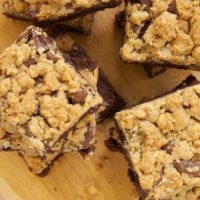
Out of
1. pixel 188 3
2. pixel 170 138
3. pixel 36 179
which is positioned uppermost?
pixel 188 3

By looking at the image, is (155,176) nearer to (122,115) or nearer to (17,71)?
(122,115)

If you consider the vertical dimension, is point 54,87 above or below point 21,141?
above

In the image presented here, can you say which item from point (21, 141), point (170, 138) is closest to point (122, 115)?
point (170, 138)

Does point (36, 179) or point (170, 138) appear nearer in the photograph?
point (170, 138)

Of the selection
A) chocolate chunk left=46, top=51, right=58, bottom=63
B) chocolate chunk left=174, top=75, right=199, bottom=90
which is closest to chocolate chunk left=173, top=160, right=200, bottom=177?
chocolate chunk left=174, top=75, right=199, bottom=90

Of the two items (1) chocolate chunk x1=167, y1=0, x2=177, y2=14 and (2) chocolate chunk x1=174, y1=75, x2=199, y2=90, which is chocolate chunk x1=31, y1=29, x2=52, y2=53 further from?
(2) chocolate chunk x1=174, y1=75, x2=199, y2=90

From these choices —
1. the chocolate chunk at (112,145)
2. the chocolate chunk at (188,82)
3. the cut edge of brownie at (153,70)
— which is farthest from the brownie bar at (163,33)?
the chocolate chunk at (112,145)

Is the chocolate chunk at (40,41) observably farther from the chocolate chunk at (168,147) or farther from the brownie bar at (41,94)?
the chocolate chunk at (168,147)
